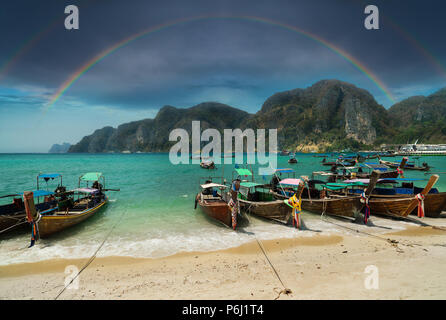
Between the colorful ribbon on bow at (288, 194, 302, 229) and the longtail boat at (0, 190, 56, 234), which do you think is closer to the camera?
the longtail boat at (0, 190, 56, 234)

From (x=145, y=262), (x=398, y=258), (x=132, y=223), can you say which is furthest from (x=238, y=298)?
(x=132, y=223)

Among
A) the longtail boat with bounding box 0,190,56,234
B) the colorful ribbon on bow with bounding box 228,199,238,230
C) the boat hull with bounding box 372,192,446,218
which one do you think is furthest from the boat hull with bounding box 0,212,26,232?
the boat hull with bounding box 372,192,446,218

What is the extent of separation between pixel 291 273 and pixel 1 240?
Result: 667 inches

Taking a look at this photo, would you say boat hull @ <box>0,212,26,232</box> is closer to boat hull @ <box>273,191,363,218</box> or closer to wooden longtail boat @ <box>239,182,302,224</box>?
wooden longtail boat @ <box>239,182,302,224</box>

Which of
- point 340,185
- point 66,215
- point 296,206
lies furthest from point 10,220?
point 340,185

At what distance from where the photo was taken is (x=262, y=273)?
9008 millimetres

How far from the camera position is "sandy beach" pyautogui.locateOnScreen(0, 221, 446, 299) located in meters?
7.49

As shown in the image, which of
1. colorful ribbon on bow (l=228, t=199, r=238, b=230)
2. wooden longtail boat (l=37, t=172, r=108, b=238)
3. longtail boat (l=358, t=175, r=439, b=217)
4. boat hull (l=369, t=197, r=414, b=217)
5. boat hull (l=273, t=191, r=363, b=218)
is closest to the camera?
wooden longtail boat (l=37, t=172, r=108, b=238)

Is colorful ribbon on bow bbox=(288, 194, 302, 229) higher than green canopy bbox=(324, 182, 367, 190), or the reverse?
green canopy bbox=(324, 182, 367, 190)

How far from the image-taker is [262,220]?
55.4 feet

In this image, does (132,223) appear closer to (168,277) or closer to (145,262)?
(145,262)

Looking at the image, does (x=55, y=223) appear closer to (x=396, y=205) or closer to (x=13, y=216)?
(x=13, y=216)

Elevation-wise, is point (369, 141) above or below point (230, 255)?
above

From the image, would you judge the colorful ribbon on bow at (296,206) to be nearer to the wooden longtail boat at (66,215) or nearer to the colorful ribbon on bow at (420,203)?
the colorful ribbon on bow at (420,203)
